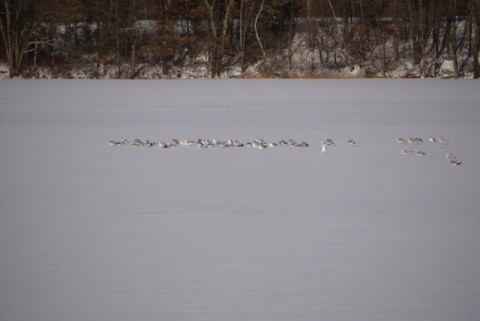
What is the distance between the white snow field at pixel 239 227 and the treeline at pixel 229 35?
25.8m

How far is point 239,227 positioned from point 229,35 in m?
34.5

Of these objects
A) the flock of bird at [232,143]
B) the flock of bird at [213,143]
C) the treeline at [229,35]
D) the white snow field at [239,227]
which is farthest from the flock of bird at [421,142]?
the treeline at [229,35]

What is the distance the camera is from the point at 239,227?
20.9 ft

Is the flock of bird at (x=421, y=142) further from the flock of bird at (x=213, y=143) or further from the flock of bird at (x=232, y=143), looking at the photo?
the flock of bird at (x=213, y=143)

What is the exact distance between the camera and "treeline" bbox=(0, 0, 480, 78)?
38.9 metres

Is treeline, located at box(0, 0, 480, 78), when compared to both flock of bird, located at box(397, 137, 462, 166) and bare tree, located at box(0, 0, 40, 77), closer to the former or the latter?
bare tree, located at box(0, 0, 40, 77)

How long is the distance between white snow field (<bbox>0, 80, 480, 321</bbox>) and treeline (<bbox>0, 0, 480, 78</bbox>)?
25.8 meters

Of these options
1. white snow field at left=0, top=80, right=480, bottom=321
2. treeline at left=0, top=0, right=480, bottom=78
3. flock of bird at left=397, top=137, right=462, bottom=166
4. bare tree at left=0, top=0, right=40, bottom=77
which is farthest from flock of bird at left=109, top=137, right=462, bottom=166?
bare tree at left=0, top=0, right=40, bottom=77

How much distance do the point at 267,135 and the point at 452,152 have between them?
3.31 meters

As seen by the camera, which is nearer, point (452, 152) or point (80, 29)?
point (452, 152)

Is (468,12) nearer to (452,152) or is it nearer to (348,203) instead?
(452,152)

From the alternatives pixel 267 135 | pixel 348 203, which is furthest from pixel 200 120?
pixel 348 203

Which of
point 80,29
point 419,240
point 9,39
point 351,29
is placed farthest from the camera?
point 80,29

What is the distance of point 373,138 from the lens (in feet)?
42.0
